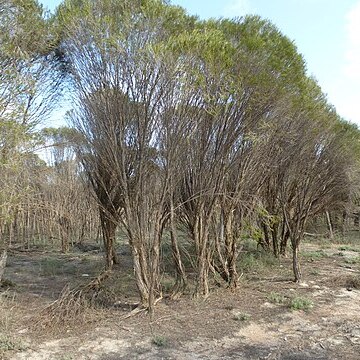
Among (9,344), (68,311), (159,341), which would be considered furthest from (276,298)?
(9,344)

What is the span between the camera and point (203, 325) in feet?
19.6

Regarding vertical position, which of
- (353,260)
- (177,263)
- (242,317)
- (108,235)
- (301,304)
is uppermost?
(108,235)

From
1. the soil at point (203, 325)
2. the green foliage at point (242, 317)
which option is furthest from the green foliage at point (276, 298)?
the green foliage at point (242, 317)

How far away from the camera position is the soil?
16.4 feet

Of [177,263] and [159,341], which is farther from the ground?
[177,263]

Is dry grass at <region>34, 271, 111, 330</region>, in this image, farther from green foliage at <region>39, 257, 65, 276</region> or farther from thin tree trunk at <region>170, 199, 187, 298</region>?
green foliage at <region>39, 257, 65, 276</region>

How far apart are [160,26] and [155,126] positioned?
1455mm

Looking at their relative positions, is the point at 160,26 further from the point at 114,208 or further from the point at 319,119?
the point at 319,119

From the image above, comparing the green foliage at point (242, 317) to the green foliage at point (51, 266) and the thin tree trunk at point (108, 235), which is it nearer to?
the thin tree trunk at point (108, 235)

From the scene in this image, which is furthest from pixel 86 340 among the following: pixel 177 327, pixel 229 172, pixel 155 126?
pixel 229 172

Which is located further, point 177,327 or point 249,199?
point 249,199

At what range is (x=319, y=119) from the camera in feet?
29.0

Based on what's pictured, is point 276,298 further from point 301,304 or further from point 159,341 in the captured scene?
point 159,341

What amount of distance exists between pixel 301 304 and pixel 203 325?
1.82 metres
